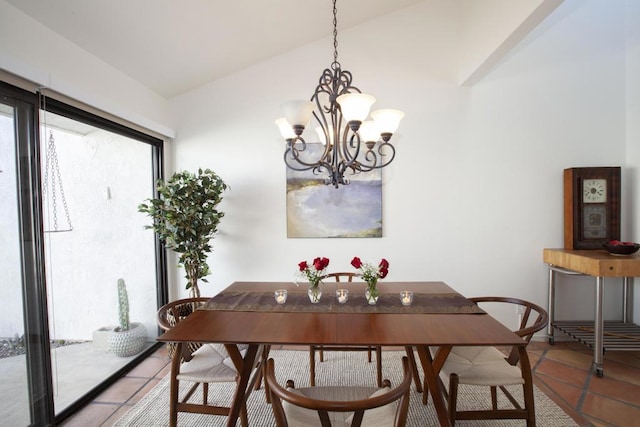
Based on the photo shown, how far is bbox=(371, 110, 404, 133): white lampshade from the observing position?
1.75m

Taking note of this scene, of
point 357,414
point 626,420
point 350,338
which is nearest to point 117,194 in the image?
point 350,338

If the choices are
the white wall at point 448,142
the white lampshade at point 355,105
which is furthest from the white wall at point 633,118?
the white lampshade at point 355,105

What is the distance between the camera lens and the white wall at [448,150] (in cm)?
297

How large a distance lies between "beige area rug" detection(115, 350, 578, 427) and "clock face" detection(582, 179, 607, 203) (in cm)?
185

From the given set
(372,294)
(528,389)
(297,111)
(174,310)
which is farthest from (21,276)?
(528,389)

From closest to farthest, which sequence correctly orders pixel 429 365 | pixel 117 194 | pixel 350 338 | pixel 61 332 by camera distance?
pixel 350 338, pixel 429 365, pixel 61 332, pixel 117 194

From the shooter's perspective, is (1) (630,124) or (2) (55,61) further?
(1) (630,124)

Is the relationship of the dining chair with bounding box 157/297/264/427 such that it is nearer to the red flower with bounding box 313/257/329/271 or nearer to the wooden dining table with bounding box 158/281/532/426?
the wooden dining table with bounding box 158/281/532/426

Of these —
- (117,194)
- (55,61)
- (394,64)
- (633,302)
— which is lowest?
(633,302)

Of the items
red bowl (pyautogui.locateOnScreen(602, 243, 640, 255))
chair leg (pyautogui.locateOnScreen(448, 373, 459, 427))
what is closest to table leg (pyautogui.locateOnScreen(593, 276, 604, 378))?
red bowl (pyautogui.locateOnScreen(602, 243, 640, 255))

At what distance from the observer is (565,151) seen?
3.00m

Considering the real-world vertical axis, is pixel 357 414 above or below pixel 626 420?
above

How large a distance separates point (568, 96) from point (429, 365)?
9.92 ft

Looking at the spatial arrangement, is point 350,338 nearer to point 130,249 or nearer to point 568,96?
point 130,249
